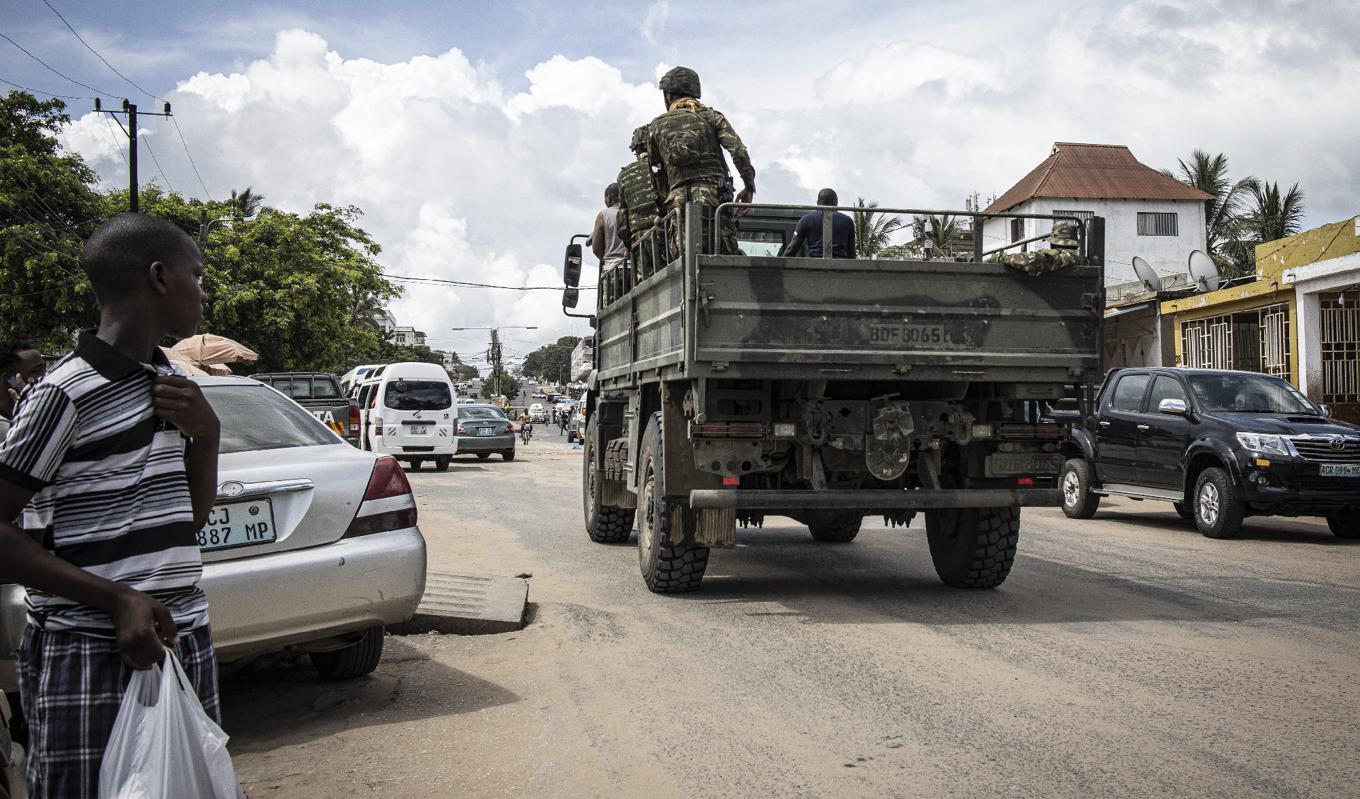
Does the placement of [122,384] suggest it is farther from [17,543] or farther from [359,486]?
[359,486]

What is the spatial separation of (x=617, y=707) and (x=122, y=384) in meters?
3.14

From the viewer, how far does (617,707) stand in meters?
4.93

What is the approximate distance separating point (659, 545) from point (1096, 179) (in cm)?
4408

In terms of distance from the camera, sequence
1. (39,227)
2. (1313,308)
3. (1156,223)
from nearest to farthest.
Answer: (1313,308) < (39,227) < (1156,223)

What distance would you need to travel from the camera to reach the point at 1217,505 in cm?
1122

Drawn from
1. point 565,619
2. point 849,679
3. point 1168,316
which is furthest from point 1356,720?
point 1168,316

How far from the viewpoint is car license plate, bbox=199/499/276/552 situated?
14.7 ft

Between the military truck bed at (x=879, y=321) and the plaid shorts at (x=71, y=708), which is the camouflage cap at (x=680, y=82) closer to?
the military truck bed at (x=879, y=321)

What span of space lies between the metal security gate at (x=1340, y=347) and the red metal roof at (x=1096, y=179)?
82.7 ft

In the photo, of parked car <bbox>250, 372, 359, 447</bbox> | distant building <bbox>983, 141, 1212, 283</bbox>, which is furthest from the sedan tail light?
distant building <bbox>983, 141, 1212, 283</bbox>

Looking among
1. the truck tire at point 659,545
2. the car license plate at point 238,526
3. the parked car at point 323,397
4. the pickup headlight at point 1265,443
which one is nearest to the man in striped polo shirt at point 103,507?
the car license plate at point 238,526

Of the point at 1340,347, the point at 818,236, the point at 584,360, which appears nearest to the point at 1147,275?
the point at 1340,347

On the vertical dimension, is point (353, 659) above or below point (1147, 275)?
below

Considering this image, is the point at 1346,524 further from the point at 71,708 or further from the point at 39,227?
the point at 39,227
